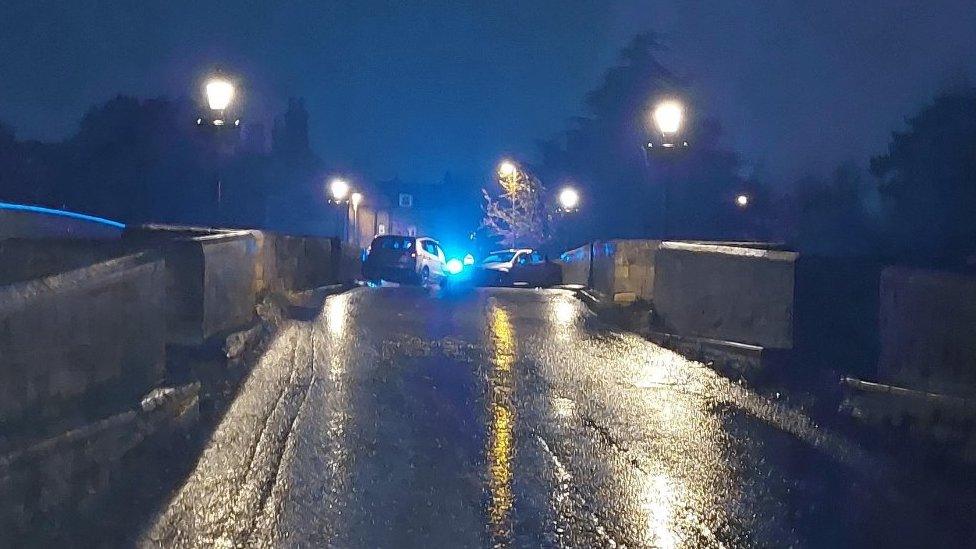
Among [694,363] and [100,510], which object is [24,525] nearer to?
[100,510]

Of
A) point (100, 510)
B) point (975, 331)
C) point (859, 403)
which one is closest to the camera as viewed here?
point (100, 510)

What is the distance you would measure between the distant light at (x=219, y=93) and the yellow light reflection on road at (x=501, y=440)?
750 cm

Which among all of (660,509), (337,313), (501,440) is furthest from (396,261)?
(660,509)

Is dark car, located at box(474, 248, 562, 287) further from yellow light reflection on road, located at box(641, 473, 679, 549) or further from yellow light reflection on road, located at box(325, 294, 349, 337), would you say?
yellow light reflection on road, located at box(641, 473, 679, 549)

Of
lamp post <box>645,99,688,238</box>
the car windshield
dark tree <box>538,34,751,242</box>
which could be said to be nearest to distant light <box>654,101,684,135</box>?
lamp post <box>645,99,688,238</box>

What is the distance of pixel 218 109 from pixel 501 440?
13.1 m

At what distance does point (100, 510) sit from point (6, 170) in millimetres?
64212

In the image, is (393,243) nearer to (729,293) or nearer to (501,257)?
(501,257)

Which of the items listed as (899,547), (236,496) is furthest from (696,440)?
(236,496)

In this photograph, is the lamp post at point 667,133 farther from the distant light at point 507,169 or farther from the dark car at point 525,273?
the distant light at point 507,169

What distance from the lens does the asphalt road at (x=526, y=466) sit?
253 inches

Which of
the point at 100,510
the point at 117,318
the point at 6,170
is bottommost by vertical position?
the point at 100,510

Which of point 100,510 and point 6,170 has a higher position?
point 6,170

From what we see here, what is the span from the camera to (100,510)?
6844 mm
